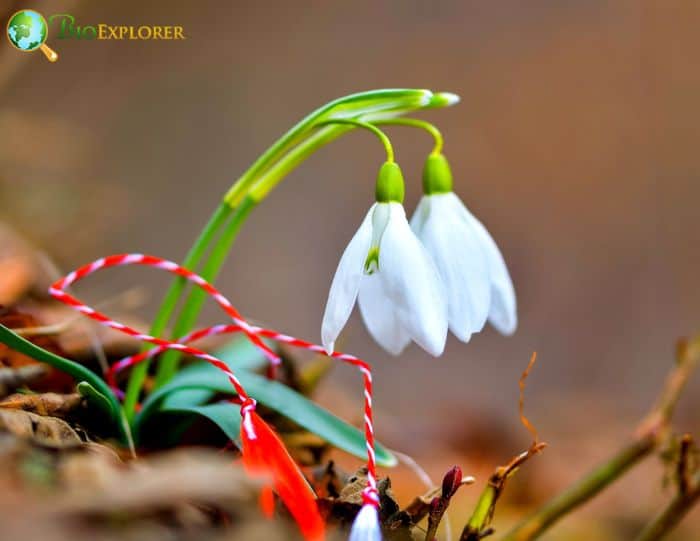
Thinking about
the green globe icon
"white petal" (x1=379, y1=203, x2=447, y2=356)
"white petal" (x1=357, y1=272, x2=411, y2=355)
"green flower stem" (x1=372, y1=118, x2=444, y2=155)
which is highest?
the green globe icon

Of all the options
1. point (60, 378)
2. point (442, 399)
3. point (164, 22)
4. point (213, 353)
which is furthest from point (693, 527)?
point (164, 22)

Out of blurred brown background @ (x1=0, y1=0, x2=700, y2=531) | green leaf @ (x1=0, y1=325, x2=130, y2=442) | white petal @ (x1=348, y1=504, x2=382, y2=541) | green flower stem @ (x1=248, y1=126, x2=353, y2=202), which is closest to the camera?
white petal @ (x1=348, y1=504, x2=382, y2=541)

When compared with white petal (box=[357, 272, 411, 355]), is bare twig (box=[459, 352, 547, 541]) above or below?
below

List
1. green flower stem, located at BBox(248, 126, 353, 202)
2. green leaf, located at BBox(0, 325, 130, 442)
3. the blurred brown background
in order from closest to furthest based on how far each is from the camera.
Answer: green leaf, located at BBox(0, 325, 130, 442) < green flower stem, located at BBox(248, 126, 353, 202) < the blurred brown background

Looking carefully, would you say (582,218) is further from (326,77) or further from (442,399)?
(326,77)

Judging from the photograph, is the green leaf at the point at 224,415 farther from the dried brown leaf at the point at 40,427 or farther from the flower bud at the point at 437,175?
the flower bud at the point at 437,175

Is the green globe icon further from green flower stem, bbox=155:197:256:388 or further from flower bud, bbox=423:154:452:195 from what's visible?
flower bud, bbox=423:154:452:195

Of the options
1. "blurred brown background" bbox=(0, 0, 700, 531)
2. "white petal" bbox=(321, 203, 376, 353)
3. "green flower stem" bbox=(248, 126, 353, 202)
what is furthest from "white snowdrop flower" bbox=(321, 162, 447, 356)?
"blurred brown background" bbox=(0, 0, 700, 531)

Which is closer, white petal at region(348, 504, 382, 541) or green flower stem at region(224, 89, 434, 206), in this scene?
white petal at region(348, 504, 382, 541)
